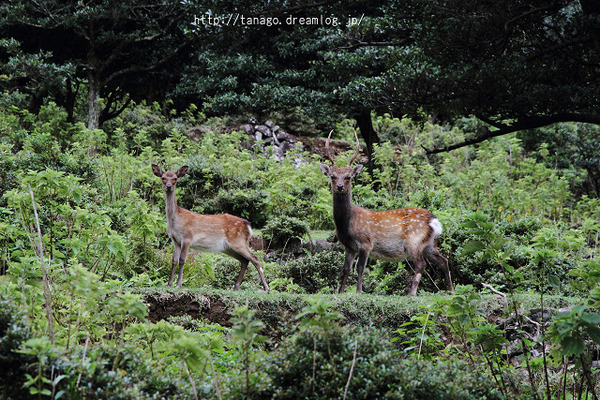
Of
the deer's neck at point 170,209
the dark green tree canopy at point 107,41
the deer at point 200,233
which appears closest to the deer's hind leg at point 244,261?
the deer at point 200,233

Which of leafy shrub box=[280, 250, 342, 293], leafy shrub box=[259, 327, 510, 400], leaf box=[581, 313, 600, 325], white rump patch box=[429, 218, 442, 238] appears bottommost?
leafy shrub box=[280, 250, 342, 293]

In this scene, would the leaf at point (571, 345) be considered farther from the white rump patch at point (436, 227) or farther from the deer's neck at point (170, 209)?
the deer's neck at point (170, 209)

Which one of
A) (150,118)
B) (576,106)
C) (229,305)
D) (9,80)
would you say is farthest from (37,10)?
(576,106)

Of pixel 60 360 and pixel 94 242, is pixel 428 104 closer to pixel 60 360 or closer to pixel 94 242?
pixel 94 242

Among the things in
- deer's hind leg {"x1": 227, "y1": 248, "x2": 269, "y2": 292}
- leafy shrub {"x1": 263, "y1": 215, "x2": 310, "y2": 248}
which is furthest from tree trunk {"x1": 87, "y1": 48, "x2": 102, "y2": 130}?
deer's hind leg {"x1": 227, "y1": 248, "x2": 269, "y2": 292}

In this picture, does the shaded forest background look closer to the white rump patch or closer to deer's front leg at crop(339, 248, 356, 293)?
deer's front leg at crop(339, 248, 356, 293)

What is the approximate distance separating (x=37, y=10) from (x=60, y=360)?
17463 millimetres

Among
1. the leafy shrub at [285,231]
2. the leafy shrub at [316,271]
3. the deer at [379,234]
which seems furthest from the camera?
the leafy shrub at [285,231]

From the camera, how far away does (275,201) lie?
39.3ft

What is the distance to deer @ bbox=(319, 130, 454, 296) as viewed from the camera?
791 cm

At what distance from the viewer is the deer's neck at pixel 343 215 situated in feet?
26.0

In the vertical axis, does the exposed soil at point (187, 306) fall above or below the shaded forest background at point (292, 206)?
below

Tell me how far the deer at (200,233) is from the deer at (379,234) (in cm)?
126

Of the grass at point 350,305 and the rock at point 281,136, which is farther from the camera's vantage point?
the rock at point 281,136
